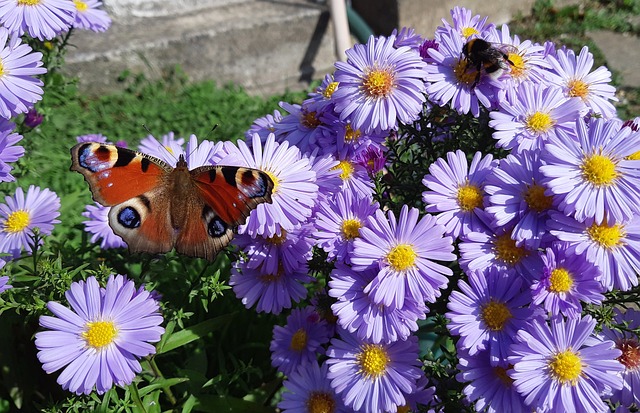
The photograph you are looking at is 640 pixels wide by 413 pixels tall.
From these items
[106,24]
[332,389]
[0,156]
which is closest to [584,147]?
[332,389]

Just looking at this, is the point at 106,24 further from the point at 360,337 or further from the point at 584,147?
the point at 584,147

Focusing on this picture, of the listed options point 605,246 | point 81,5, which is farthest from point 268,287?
point 81,5

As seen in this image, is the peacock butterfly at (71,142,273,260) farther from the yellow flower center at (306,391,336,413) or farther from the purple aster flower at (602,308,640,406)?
the purple aster flower at (602,308,640,406)

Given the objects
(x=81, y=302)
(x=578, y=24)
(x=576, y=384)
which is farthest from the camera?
(x=578, y=24)

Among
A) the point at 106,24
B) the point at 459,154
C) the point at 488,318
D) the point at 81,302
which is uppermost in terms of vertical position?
the point at 106,24

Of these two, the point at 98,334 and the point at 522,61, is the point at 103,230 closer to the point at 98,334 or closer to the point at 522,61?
the point at 98,334

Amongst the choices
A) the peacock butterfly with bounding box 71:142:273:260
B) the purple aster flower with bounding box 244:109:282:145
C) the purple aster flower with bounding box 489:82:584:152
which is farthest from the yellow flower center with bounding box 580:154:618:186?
the purple aster flower with bounding box 244:109:282:145

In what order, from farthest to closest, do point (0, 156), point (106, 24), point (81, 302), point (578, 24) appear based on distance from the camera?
point (578, 24)
point (106, 24)
point (0, 156)
point (81, 302)
